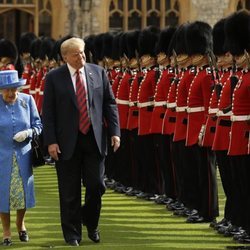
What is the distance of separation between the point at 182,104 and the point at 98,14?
15.1 meters

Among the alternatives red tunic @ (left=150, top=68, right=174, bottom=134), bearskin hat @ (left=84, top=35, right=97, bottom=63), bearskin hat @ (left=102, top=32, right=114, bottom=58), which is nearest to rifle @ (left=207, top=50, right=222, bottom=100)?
red tunic @ (left=150, top=68, right=174, bottom=134)

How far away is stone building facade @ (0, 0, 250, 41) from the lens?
2525 centimetres

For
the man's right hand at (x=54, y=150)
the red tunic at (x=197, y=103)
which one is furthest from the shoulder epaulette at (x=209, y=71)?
the man's right hand at (x=54, y=150)

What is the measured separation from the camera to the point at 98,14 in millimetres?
25344

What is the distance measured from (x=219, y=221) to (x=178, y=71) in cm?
156

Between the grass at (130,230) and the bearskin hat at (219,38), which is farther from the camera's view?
the bearskin hat at (219,38)

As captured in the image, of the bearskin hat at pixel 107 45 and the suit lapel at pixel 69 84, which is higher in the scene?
the suit lapel at pixel 69 84

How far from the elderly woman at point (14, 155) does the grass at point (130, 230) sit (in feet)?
0.89

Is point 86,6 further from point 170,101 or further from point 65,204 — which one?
point 65,204

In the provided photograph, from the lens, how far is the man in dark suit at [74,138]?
28.6ft

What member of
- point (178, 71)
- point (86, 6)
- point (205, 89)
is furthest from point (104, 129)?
point (86, 6)

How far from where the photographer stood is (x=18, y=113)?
888 centimetres

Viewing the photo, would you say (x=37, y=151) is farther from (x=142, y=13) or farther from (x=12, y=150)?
(x=142, y=13)

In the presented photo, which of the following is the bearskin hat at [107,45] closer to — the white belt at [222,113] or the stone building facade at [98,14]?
the white belt at [222,113]
